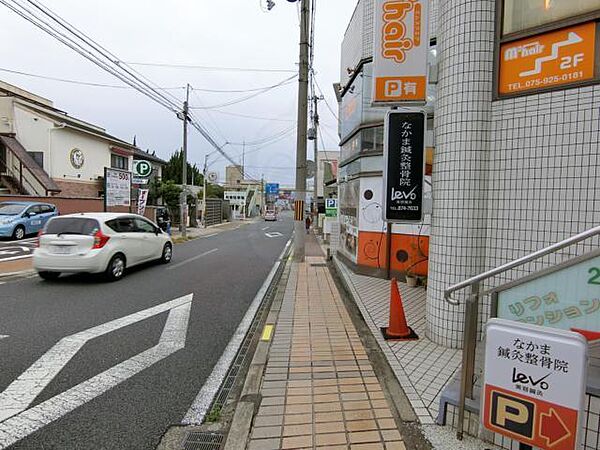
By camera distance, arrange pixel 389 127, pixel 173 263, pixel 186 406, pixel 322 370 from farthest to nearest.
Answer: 1. pixel 173 263
2. pixel 389 127
3. pixel 322 370
4. pixel 186 406

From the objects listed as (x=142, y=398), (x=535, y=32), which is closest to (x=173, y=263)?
(x=142, y=398)

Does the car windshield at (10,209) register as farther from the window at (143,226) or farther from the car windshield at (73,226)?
the car windshield at (73,226)

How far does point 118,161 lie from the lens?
29.5m

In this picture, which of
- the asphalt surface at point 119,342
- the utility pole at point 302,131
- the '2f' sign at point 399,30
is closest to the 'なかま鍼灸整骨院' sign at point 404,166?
the '2f' sign at point 399,30

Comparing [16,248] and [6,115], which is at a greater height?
[6,115]

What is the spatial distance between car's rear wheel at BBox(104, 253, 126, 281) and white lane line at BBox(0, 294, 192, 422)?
9.70 ft

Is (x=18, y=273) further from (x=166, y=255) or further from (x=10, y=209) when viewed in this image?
(x=10, y=209)

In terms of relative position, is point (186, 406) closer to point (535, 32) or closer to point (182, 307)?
point (182, 307)

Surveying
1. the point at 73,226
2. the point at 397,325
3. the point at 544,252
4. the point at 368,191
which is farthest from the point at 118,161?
the point at 544,252

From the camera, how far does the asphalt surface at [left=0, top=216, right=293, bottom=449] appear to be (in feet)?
10.1

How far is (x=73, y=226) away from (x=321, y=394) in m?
7.26

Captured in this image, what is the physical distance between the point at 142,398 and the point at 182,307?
326cm

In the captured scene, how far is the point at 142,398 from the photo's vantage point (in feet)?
11.6

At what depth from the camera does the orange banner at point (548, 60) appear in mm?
3752
